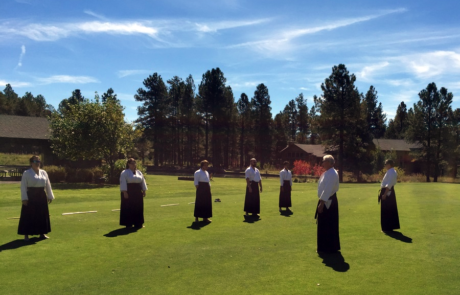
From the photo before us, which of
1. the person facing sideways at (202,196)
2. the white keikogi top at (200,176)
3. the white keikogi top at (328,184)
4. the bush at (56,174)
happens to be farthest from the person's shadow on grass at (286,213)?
the bush at (56,174)

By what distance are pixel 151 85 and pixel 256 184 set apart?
61.7 m

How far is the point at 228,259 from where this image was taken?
7.77 meters

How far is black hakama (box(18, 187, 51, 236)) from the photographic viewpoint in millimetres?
9234

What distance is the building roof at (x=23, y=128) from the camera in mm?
38250

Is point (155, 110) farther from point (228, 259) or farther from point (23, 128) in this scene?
point (228, 259)

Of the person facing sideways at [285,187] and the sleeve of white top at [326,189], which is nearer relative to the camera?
the sleeve of white top at [326,189]

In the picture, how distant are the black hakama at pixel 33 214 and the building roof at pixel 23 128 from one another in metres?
33.0

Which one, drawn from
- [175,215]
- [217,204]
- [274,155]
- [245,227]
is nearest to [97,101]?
[217,204]

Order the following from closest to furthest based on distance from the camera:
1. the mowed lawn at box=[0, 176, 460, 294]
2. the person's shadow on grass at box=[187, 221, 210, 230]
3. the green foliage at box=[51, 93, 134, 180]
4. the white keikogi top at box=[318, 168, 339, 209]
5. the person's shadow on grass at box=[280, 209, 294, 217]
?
the mowed lawn at box=[0, 176, 460, 294] < the white keikogi top at box=[318, 168, 339, 209] < the person's shadow on grass at box=[187, 221, 210, 230] < the person's shadow on grass at box=[280, 209, 294, 217] < the green foliage at box=[51, 93, 134, 180]

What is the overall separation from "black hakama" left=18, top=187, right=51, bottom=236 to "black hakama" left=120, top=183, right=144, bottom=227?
2.29 metres

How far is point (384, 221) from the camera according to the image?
10.6m

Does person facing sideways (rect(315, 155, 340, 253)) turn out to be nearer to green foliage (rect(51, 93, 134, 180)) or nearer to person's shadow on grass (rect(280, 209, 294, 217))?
person's shadow on grass (rect(280, 209, 294, 217))

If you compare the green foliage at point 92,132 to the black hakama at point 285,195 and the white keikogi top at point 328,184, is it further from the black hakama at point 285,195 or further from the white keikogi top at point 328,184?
the white keikogi top at point 328,184

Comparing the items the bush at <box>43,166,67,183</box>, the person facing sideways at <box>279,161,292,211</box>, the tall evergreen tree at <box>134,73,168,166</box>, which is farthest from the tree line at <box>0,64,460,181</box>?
the person facing sideways at <box>279,161,292,211</box>
